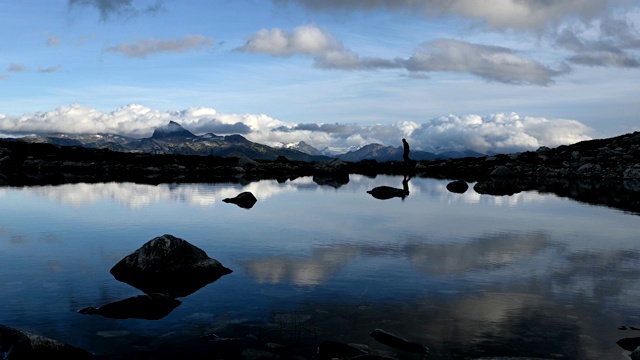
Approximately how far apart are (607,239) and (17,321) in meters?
28.6

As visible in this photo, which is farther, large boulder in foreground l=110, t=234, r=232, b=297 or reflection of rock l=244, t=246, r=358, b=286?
reflection of rock l=244, t=246, r=358, b=286

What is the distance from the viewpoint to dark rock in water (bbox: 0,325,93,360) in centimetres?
1109

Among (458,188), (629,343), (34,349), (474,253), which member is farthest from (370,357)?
(458,188)

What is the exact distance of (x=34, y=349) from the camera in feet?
36.4

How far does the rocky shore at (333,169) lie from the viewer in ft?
252

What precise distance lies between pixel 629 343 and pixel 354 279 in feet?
29.4

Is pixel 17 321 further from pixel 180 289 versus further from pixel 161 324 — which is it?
pixel 180 289

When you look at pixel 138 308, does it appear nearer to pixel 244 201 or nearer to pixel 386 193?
pixel 244 201

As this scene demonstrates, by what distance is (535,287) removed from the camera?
1755 centimetres

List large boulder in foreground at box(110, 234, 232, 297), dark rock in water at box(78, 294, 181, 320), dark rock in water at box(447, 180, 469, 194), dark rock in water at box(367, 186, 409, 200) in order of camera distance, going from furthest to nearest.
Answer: dark rock in water at box(447, 180, 469, 194) → dark rock in water at box(367, 186, 409, 200) → large boulder in foreground at box(110, 234, 232, 297) → dark rock in water at box(78, 294, 181, 320)

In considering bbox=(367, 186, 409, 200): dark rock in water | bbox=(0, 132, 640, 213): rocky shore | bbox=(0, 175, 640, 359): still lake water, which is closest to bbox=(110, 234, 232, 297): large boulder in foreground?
bbox=(0, 175, 640, 359): still lake water

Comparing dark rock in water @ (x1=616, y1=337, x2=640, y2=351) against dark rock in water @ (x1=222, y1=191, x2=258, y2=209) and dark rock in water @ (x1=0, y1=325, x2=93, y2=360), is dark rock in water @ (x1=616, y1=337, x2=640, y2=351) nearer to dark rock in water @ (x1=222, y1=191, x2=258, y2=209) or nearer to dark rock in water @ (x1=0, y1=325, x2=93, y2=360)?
dark rock in water @ (x1=0, y1=325, x2=93, y2=360)

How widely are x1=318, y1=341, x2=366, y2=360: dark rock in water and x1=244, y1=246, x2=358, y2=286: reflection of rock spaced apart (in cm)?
589

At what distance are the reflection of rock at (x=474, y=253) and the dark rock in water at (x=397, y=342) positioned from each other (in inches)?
299
